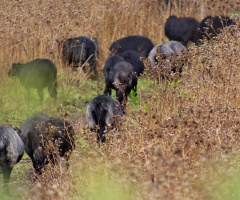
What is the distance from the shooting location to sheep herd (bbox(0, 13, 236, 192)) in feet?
18.4

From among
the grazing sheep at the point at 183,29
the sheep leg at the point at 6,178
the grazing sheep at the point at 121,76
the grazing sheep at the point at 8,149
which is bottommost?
the sheep leg at the point at 6,178

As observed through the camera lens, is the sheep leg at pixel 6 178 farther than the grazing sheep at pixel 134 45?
No

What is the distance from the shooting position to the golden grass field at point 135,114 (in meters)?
3.78

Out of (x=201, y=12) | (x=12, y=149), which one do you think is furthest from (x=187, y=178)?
(x=201, y=12)

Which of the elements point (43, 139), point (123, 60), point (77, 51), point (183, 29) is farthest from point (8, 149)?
point (183, 29)

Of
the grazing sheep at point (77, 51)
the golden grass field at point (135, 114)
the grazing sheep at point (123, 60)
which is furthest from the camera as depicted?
the grazing sheep at point (77, 51)

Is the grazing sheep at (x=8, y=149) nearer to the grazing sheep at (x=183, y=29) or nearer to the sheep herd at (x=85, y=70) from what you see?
the sheep herd at (x=85, y=70)

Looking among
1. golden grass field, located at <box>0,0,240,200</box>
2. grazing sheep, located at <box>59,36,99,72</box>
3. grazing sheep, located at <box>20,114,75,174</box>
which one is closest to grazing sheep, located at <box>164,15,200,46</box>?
golden grass field, located at <box>0,0,240,200</box>

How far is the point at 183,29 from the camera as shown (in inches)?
508

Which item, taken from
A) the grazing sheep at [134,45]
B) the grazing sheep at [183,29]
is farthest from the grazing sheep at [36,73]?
the grazing sheep at [183,29]

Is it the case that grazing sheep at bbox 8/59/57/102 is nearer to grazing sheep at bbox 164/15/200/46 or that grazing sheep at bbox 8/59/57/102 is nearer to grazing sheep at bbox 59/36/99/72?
grazing sheep at bbox 59/36/99/72

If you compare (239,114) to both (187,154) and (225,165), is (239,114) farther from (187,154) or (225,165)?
(225,165)

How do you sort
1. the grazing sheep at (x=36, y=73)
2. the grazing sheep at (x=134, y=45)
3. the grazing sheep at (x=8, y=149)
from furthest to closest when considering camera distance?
the grazing sheep at (x=134, y=45) → the grazing sheep at (x=36, y=73) → the grazing sheep at (x=8, y=149)

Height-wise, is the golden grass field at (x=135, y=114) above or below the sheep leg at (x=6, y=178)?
above
